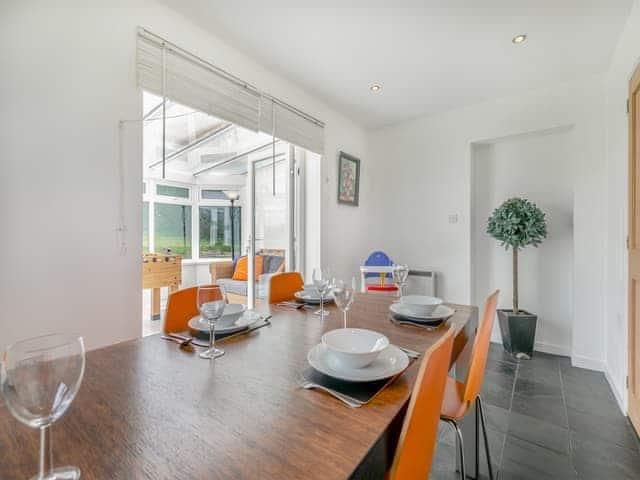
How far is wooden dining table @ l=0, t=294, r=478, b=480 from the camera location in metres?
0.47

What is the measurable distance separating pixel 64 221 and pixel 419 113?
334 cm

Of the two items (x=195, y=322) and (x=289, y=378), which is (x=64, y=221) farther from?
(x=289, y=378)

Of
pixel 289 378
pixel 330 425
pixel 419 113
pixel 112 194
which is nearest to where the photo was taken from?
pixel 330 425

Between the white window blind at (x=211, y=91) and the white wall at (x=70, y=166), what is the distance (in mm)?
82

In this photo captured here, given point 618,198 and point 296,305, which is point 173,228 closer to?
point 296,305

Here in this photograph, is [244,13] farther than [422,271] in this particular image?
No

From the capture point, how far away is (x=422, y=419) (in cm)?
61

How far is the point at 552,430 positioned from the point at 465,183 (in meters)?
2.25

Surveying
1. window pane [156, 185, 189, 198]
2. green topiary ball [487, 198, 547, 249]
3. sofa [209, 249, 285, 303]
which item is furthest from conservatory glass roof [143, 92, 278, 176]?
green topiary ball [487, 198, 547, 249]

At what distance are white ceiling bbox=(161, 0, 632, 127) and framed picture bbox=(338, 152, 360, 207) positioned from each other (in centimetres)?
75

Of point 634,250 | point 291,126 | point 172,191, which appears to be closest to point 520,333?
point 634,250

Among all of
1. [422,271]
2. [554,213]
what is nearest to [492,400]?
[422,271]

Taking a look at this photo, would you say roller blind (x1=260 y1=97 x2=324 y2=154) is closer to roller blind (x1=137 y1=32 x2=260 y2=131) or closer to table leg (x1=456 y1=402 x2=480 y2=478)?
roller blind (x1=137 y1=32 x2=260 y2=131)

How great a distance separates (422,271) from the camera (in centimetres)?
342
